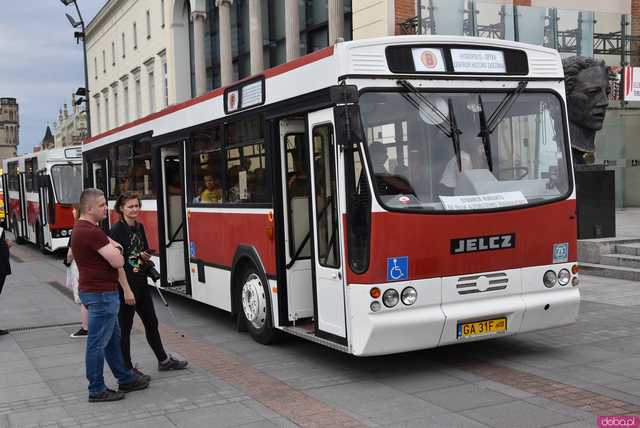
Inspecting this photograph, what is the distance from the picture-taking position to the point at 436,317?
661 centimetres

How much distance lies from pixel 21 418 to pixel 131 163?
24.9ft

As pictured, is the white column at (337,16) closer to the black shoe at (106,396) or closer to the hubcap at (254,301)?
the hubcap at (254,301)

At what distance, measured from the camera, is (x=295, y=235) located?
7.86 meters

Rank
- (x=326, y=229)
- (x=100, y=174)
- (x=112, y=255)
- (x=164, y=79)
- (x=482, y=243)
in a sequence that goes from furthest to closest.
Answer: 1. (x=164, y=79)
2. (x=100, y=174)
3. (x=326, y=229)
4. (x=482, y=243)
5. (x=112, y=255)

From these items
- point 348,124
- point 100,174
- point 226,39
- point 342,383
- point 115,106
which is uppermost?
point 226,39

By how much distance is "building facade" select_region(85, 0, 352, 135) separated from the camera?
1000 inches

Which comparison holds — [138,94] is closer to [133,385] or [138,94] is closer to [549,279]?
[133,385]

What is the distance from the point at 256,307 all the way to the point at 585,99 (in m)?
8.60

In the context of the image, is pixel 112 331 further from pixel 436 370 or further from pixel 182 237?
pixel 182 237

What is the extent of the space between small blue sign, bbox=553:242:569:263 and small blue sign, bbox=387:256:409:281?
5.35 ft

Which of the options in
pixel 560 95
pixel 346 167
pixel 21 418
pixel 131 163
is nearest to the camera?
pixel 21 418

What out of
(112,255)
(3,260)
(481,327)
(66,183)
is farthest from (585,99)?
(66,183)

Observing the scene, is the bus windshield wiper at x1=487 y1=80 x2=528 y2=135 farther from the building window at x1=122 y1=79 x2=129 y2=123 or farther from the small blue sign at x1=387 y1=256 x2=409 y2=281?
the building window at x1=122 y1=79 x2=129 y2=123

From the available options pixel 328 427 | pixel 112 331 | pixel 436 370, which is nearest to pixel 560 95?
pixel 436 370
